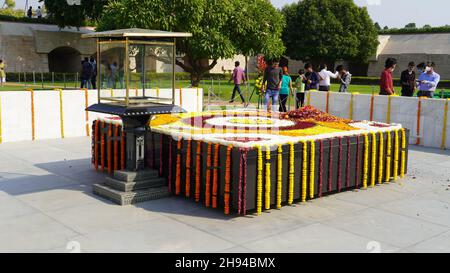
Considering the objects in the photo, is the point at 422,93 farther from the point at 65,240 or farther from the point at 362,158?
the point at 65,240

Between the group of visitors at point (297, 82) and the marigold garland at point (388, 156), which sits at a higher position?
the group of visitors at point (297, 82)

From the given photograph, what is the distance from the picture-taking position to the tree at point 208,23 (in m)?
22.8

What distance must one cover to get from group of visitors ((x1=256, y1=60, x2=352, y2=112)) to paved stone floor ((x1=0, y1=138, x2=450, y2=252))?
685 centimetres

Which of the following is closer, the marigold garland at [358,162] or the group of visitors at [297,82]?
the marigold garland at [358,162]

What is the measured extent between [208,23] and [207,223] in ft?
64.4

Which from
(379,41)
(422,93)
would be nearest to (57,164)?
(422,93)

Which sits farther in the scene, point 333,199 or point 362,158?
point 362,158

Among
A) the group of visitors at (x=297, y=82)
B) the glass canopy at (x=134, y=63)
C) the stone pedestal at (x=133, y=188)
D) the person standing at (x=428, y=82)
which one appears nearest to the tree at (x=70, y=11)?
the group of visitors at (x=297, y=82)

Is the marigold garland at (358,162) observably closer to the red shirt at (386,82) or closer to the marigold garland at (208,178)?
the marigold garland at (208,178)

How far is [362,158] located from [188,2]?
16556 mm

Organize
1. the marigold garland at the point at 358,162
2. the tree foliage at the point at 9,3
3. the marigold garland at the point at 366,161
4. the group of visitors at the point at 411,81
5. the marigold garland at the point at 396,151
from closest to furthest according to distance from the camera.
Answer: the marigold garland at the point at 358,162 < the marigold garland at the point at 366,161 < the marigold garland at the point at 396,151 < the group of visitors at the point at 411,81 < the tree foliage at the point at 9,3

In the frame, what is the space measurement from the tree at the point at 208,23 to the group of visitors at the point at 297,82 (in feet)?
23.4

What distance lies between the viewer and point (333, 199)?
7891 millimetres

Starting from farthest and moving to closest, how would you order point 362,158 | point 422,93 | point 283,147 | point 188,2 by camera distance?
point 188,2
point 422,93
point 362,158
point 283,147
